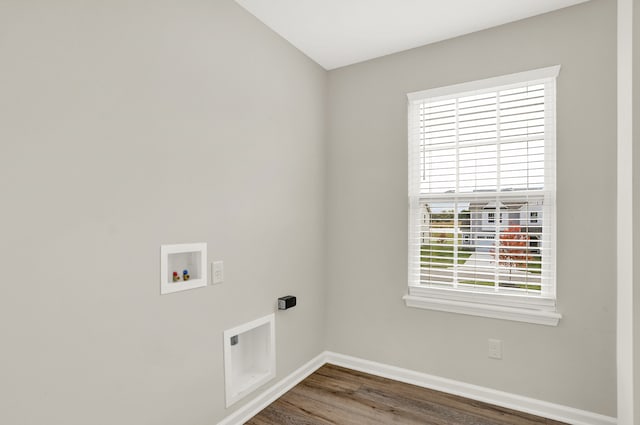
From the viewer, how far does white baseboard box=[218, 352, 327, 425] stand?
7.22ft

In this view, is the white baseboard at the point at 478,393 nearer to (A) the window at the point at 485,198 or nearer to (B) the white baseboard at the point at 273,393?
(B) the white baseboard at the point at 273,393

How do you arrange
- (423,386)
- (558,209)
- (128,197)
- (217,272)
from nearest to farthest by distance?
(128,197) < (217,272) < (558,209) < (423,386)

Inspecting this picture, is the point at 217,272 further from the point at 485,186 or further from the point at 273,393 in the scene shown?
the point at 485,186

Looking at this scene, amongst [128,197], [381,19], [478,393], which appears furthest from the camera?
[478,393]

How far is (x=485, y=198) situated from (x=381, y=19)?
4.69 feet

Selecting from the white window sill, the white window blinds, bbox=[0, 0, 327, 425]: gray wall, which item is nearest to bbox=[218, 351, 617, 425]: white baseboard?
bbox=[0, 0, 327, 425]: gray wall

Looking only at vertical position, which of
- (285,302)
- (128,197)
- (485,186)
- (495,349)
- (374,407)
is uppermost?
(485,186)

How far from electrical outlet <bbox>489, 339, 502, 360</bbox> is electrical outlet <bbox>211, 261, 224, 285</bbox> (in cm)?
189

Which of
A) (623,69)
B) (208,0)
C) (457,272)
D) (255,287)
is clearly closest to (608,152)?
(623,69)

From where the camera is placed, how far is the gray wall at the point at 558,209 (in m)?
2.16

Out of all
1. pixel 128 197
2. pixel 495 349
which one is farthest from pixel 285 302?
pixel 495 349

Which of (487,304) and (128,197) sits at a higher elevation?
(128,197)

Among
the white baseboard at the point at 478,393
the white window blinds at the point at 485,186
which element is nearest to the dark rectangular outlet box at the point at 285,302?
the white baseboard at the point at 478,393

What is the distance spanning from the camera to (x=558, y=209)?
2273 millimetres
